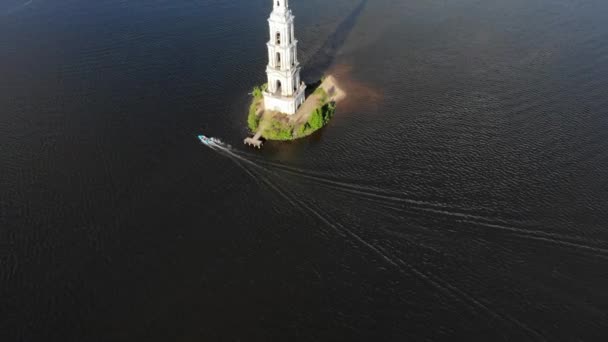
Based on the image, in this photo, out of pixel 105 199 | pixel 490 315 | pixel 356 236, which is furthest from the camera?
pixel 105 199

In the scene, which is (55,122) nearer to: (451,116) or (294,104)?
(294,104)

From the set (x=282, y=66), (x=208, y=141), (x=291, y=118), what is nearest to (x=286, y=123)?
(x=291, y=118)

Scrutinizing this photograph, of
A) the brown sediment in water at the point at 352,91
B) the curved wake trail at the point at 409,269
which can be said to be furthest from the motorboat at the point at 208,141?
the brown sediment in water at the point at 352,91

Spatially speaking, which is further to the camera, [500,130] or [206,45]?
[206,45]

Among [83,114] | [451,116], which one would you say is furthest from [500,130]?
[83,114]

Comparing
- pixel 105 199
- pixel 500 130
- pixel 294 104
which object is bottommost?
pixel 105 199

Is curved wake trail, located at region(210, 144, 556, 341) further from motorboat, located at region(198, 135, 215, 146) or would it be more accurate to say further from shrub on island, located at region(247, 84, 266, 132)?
shrub on island, located at region(247, 84, 266, 132)
